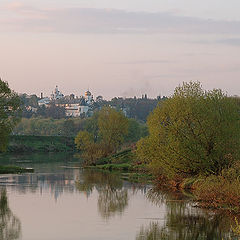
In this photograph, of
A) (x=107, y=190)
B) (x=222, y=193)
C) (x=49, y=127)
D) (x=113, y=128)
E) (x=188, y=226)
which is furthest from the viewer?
(x=49, y=127)

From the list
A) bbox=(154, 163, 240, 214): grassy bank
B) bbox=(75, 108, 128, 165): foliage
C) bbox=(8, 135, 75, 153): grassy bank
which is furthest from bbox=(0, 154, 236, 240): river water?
bbox=(8, 135, 75, 153): grassy bank

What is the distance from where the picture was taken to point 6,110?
69.8 meters

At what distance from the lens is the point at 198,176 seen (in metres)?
44.4

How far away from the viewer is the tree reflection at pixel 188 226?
25.5 meters

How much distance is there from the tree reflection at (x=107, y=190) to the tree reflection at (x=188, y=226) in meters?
3.33

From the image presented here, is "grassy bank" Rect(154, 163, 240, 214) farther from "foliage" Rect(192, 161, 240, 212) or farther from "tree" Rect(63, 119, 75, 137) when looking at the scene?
"tree" Rect(63, 119, 75, 137)

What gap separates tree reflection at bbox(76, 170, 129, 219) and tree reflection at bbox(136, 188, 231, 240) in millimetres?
3333

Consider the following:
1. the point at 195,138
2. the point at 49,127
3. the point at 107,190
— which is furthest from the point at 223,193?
the point at 49,127

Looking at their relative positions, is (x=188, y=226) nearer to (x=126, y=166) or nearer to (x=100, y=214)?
(x=100, y=214)

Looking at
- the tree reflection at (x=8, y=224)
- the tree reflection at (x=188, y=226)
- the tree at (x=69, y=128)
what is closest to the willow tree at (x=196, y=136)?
the tree reflection at (x=188, y=226)

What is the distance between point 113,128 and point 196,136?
4515 cm

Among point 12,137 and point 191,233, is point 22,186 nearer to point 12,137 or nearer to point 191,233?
point 191,233

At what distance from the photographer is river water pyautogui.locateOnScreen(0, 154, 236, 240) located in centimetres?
2608

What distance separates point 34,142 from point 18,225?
111370 mm
